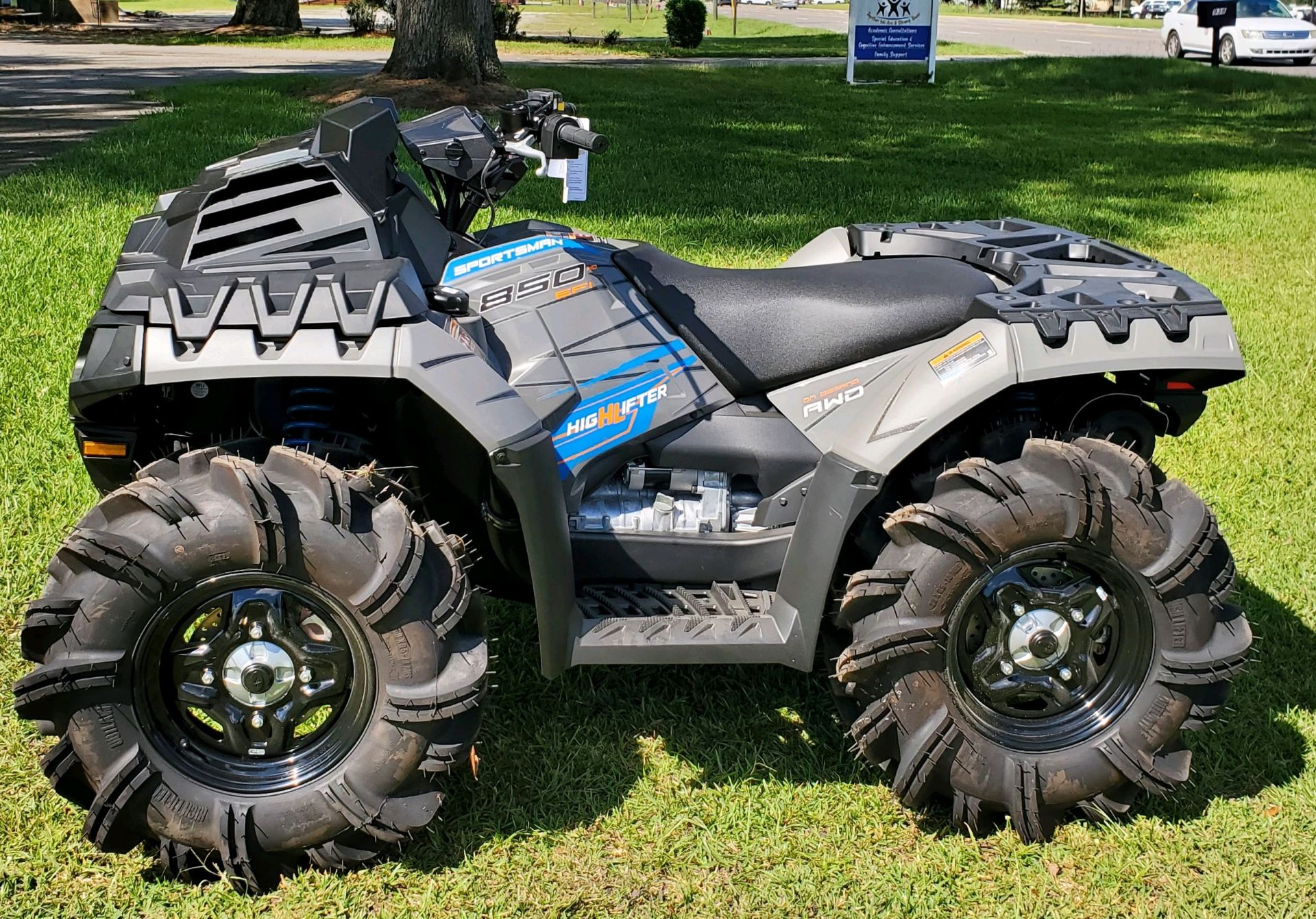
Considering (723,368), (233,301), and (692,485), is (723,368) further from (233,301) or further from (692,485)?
(233,301)

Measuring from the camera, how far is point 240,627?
2797mm

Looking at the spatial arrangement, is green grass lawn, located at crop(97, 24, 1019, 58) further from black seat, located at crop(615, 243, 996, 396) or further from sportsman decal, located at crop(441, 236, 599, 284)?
black seat, located at crop(615, 243, 996, 396)

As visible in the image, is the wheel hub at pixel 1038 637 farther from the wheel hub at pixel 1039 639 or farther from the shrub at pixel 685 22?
the shrub at pixel 685 22

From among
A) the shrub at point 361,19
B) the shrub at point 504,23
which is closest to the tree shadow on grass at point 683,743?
the shrub at point 504,23

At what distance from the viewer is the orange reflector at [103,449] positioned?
2957 mm

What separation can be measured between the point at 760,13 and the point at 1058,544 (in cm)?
5530

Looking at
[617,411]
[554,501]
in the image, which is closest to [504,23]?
[617,411]

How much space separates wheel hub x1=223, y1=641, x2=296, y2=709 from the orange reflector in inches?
23.2

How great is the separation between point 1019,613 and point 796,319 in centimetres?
92

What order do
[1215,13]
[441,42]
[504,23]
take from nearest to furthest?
[441,42] → [1215,13] → [504,23]

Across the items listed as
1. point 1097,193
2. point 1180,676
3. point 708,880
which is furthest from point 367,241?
point 1097,193

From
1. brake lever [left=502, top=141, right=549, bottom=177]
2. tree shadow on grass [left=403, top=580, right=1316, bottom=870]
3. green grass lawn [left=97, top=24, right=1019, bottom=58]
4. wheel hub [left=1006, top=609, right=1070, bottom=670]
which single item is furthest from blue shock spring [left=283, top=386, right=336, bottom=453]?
green grass lawn [left=97, top=24, right=1019, bottom=58]

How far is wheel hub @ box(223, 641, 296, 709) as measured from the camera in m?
2.80

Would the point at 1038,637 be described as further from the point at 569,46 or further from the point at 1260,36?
the point at 1260,36
